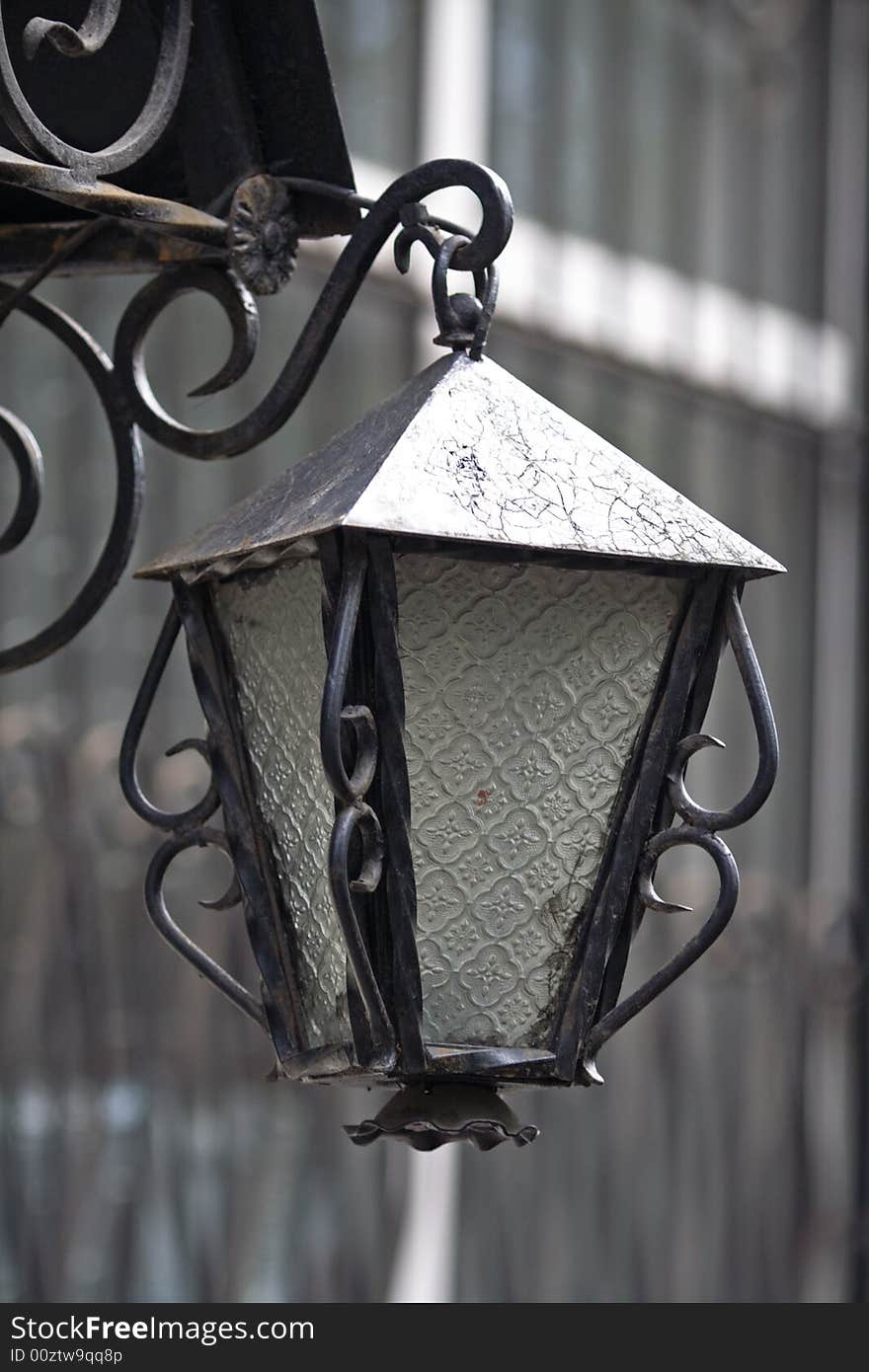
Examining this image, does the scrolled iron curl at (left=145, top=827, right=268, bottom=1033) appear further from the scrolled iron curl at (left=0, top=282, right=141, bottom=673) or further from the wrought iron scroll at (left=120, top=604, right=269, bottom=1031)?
the scrolled iron curl at (left=0, top=282, right=141, bottom=673)

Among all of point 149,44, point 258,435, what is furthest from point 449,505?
point 149,44

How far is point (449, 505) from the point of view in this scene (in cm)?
115

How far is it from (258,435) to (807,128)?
3323 mm

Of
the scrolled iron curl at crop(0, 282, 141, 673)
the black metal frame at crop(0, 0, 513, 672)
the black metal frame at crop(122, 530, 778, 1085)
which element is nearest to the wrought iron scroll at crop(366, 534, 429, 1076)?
the black metal frame at crop(122, 530, 778, 1085)

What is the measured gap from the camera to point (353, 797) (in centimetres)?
114

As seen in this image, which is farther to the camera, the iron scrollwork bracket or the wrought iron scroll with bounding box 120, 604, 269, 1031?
the wrought iron scroll with bounding box 120, 604, 269, 1031

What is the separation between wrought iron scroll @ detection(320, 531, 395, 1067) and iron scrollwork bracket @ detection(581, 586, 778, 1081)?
0.13 metres

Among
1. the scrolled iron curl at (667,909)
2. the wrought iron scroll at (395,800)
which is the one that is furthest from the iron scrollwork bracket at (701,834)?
the wrought iron scroll at (395,800)

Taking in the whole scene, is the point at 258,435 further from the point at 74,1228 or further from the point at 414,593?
the point at 74,1228

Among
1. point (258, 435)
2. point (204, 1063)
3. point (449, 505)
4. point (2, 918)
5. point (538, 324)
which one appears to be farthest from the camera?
point (538, 324)

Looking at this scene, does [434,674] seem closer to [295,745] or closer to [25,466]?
[295,745]

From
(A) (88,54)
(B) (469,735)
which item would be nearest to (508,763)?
(B) (469,735)

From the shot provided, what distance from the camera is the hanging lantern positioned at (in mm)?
1160

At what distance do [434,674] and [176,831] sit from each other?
240 mm
